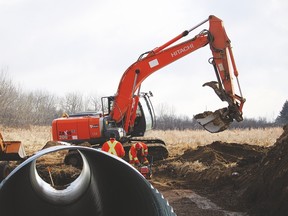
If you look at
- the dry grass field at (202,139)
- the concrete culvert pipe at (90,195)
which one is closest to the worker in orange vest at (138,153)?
the dry grass field at (202,139)

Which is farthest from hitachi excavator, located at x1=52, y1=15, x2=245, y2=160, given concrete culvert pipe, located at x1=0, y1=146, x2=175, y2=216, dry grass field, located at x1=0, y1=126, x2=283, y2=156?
concrete culvert pipe, located at x1=0, y1=146, x2=175, y2=216

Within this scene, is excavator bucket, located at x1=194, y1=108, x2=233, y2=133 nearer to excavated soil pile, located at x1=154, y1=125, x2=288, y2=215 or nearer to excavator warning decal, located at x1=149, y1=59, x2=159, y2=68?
excavated soil pile, located at x1=154, y1=125, x2=288, y2=215

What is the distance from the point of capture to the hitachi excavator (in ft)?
41.6

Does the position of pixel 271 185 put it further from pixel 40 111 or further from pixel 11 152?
pixel 40 111

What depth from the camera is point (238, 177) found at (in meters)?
10.1

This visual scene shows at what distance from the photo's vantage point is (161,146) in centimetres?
1504

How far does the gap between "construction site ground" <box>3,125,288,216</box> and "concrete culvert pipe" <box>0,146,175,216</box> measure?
1.79m

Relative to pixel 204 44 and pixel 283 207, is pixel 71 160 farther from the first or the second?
pixel 283 207

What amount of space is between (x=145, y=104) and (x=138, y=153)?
129 inches

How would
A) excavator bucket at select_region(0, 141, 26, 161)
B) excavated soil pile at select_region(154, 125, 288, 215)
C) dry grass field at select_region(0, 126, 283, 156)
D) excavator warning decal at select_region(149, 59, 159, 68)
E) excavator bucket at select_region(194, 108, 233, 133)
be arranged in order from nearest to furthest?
excavated soil pile at select_region(154, 125, 288, 215) → excavator bucket at select_region(0, 141, 26, 161) → excavator bucket at select_region(194, 108, 233, 133) → excavator warning decal at select_region(149, 59, 159, 68) → dry grass field at select_region(0, 126, 283, 156)

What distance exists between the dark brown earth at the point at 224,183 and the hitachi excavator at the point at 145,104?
1421 millimetres

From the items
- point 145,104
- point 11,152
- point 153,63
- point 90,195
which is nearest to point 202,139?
point 145,104

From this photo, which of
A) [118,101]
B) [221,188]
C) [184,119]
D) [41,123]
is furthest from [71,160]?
[184,119]

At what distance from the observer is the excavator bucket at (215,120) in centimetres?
1249
